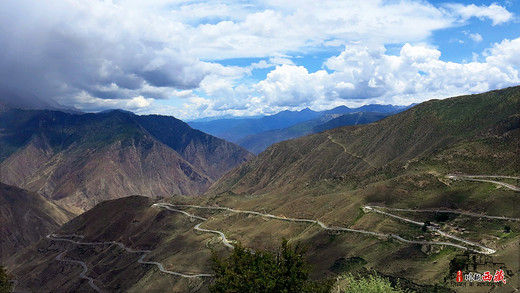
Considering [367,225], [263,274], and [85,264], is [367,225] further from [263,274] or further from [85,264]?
[85,264]

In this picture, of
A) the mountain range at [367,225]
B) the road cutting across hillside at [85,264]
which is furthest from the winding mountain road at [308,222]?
the mountain range at [367,225]

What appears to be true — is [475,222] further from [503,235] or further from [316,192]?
[316,192]

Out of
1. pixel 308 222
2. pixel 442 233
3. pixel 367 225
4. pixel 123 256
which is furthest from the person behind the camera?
pixel 123 256

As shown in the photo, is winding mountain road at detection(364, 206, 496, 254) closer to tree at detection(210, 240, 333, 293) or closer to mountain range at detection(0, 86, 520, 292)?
mountain range at detection(0, 86, 520, 292)

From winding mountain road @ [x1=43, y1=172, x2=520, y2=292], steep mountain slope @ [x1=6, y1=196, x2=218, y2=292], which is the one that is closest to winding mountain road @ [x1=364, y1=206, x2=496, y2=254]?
winding mountain road @ [x1=43, y1=172, x2=520, y2=292]

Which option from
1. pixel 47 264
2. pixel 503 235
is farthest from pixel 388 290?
pixel 47 264

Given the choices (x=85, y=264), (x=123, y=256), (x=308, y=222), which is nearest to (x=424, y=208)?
(x=308, y=222)

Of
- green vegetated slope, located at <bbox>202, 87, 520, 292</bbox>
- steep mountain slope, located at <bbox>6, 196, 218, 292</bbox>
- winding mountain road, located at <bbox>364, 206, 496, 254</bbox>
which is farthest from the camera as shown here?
steep mountain slope, located at <bbox>6, 196, 218, 292</bbox>

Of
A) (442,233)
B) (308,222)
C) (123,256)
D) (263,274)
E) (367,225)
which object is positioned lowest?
(123,256)

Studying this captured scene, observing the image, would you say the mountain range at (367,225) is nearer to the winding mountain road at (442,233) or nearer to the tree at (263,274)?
the winding mountain road at (442,233)
